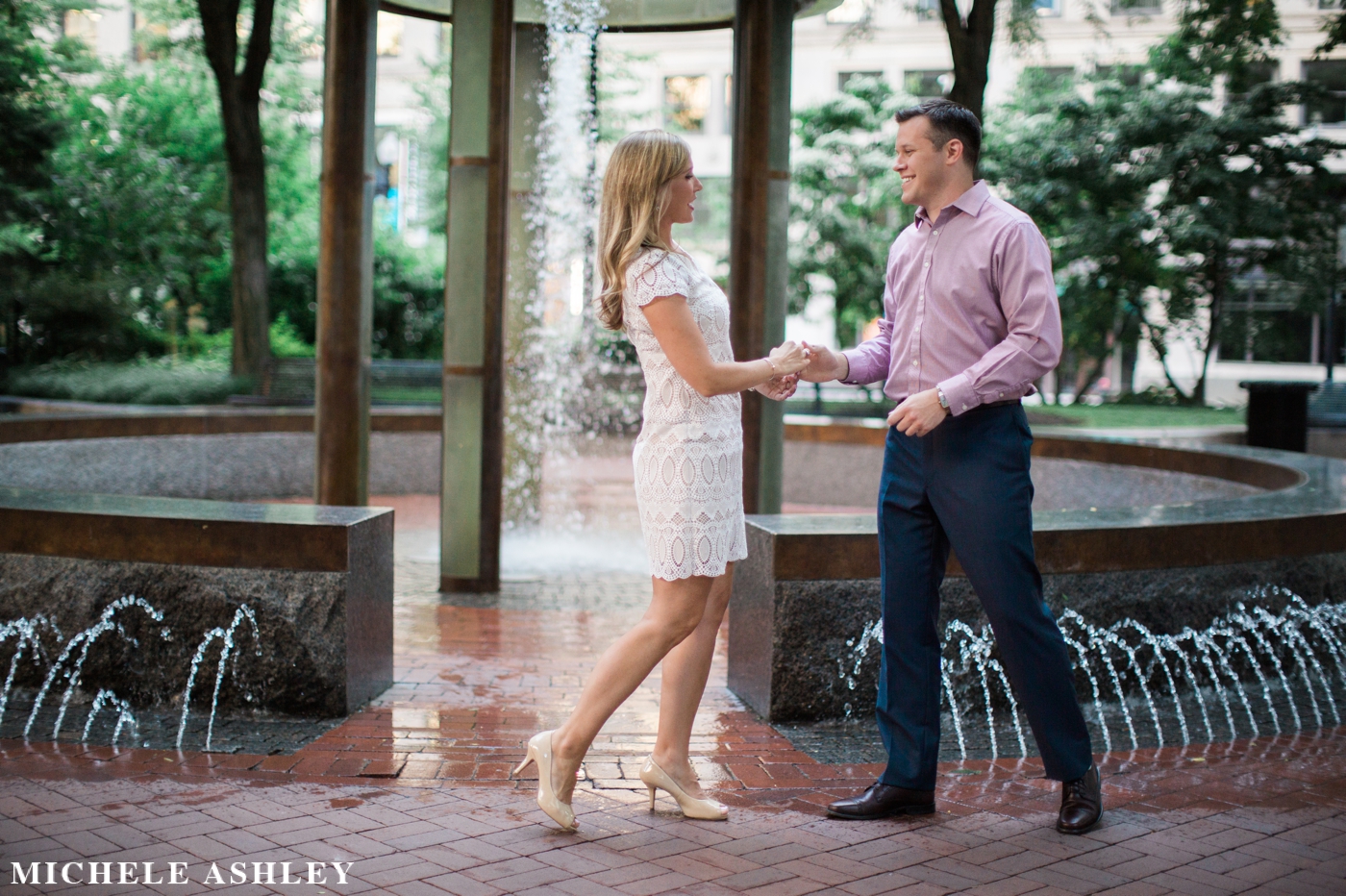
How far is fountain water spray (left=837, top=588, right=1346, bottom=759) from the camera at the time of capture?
488 cm

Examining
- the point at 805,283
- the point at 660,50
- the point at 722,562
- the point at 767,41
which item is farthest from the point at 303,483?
the point at 660,50

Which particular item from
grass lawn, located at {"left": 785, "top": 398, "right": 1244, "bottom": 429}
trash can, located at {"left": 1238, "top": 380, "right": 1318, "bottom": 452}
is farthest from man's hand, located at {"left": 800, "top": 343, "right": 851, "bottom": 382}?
grass lawn, located at {"left": 785, "top": 398, "right": 1244, "bottom": 429}

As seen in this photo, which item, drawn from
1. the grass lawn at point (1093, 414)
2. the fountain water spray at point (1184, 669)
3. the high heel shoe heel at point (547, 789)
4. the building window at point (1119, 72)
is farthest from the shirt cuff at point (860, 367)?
the building window at point (1119, 72)

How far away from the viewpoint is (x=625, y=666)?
372 centimetres

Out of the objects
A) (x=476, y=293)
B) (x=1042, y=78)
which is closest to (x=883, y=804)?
(x=476, y=293)

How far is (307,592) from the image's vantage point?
15.5 ft

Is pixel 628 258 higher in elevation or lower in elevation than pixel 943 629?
higher

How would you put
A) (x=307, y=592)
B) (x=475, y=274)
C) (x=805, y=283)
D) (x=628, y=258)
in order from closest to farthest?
1. (x=628, y=258)
2. (x=307, y=592)
3. (x=475, y=274)
4. (x=805, y=283)

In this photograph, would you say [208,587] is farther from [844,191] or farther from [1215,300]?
[1215,300]

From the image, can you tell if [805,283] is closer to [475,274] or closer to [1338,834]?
[475,274]

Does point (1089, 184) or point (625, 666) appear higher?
point (1089, 184)

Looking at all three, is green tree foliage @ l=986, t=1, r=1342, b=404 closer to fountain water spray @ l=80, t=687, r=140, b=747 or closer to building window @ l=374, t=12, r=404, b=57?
fountain water spray @ l=80, t=687, r=140, b=747

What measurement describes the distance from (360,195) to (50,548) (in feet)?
11.5

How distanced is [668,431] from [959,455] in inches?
32.8
